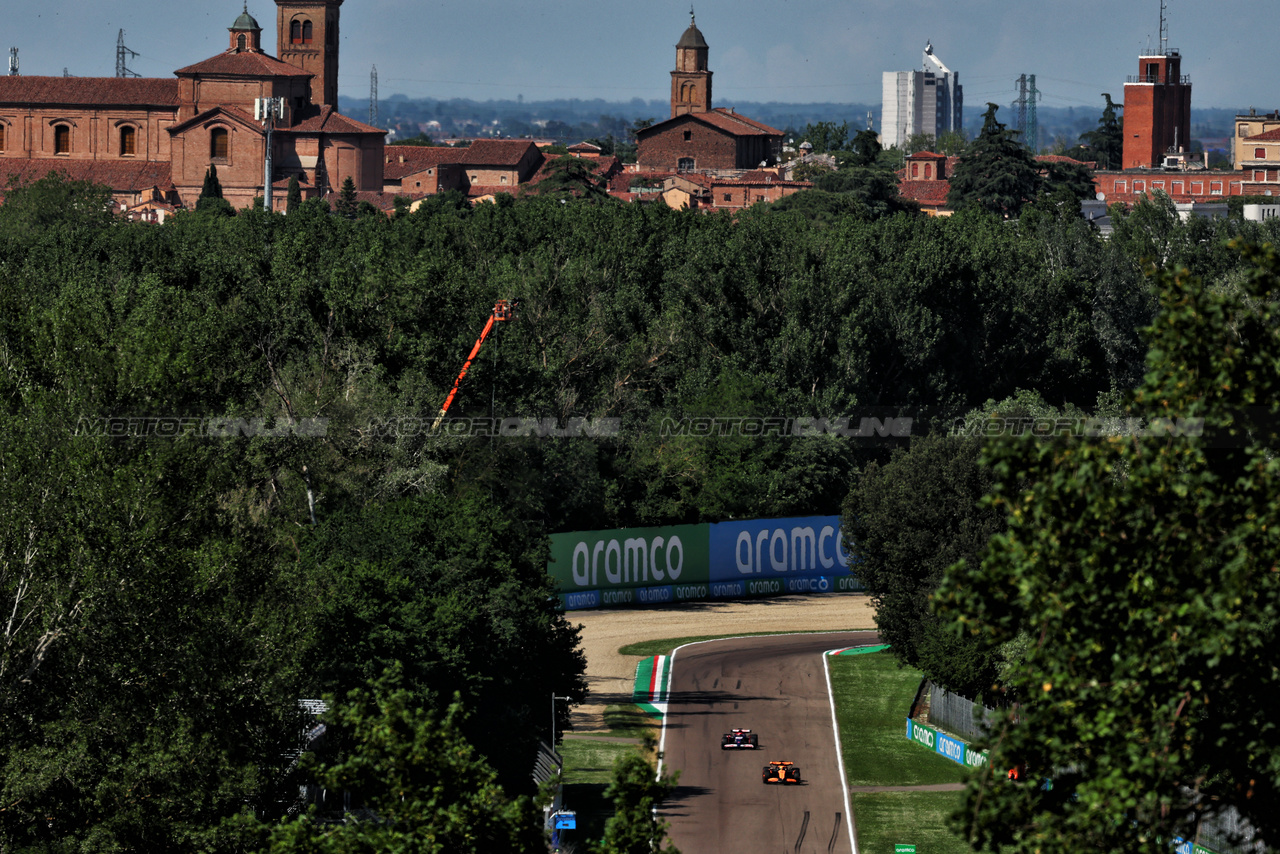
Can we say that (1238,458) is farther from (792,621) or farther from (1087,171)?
(1087,171)

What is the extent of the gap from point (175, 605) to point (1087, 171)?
11437cm

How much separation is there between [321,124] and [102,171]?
20.9 metres

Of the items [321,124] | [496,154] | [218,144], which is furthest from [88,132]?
[496,154]

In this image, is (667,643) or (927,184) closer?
(667,643)

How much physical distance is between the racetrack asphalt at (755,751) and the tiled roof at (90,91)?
116 metres

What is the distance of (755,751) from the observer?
37562mm

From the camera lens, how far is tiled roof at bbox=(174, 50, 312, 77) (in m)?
144

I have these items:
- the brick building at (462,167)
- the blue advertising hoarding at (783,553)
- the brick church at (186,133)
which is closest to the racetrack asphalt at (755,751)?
the blue advertising hoarding at (783,553)

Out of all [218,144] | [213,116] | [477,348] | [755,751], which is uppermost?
[213,116]

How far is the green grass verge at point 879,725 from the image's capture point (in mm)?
36219

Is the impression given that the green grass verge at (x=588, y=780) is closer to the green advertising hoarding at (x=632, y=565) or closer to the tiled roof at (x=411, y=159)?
the green advertising hoarding at (x=632, y=565)

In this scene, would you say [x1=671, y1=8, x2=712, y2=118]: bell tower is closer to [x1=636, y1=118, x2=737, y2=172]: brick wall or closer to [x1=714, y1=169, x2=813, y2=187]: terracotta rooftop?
[x1=636, y1=118, x2=737, y2=172]: brick wall

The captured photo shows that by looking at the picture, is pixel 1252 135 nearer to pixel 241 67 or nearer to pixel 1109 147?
pixel 1109 147

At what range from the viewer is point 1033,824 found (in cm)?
1061
